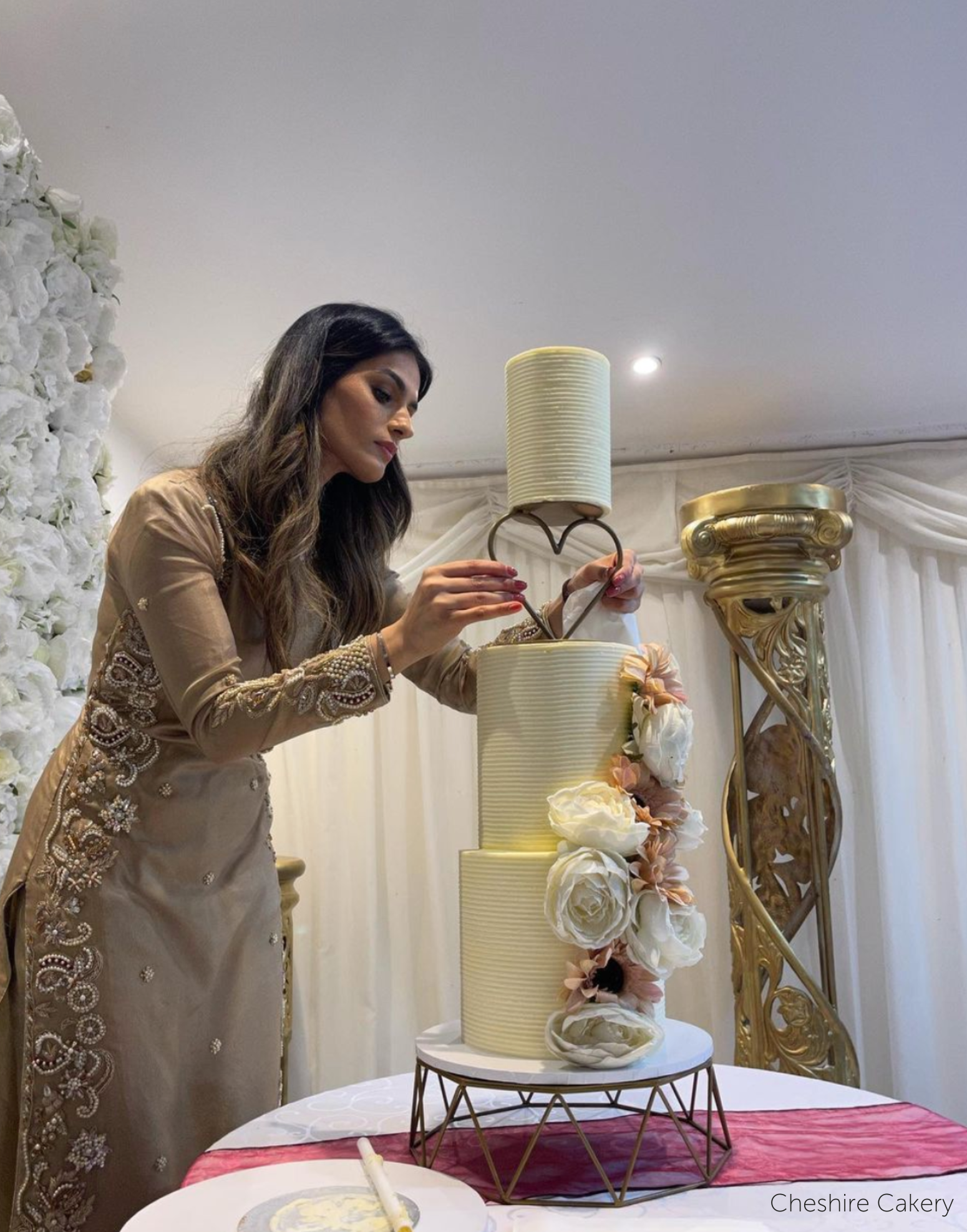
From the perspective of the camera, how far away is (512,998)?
3.28ft

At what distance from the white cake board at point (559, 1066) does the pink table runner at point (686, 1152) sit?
0.09 m

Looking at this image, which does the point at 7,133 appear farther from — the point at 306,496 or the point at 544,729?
the point at 544,729

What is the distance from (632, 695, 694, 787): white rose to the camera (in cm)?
104

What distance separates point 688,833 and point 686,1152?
29 centimetres

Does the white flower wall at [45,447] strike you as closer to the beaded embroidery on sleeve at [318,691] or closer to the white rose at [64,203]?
the white rose at [64,203]

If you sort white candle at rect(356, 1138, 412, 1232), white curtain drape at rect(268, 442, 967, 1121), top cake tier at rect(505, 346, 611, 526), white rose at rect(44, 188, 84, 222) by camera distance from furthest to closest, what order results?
1. white curtain drape at rect(268, 442, 967, 1121)
2. white rose at rect(44, 188, 84, 222)
3. top cake tier at rect(505, 346, 611, 526)
4. white candle at rect(356, 1138, 412, 1232)

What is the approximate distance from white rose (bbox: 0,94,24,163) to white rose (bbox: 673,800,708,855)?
1608 millimetres

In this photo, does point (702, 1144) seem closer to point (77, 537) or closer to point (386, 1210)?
point (386, 1210)

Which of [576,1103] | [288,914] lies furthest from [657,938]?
[288,914]

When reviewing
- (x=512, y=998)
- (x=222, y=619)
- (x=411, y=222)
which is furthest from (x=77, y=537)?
(x=512, y=998)

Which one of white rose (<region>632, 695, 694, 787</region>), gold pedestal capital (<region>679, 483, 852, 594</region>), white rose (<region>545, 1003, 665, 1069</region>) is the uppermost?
gold pedestal capital (<region>679, 483, 852, 594</region>)

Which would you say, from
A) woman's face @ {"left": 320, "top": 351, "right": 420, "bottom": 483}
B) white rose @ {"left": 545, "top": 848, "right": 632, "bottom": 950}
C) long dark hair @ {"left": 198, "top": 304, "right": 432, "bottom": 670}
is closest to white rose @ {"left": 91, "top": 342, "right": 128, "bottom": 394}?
long dark hair @ {"left": 198, "top": 304, "right": 432, "bottom": 670}

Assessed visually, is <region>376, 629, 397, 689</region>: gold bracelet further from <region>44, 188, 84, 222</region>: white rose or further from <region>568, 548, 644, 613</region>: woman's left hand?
<region>44, 188, 84, 222</region>: white rose

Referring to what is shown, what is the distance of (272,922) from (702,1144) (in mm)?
630
